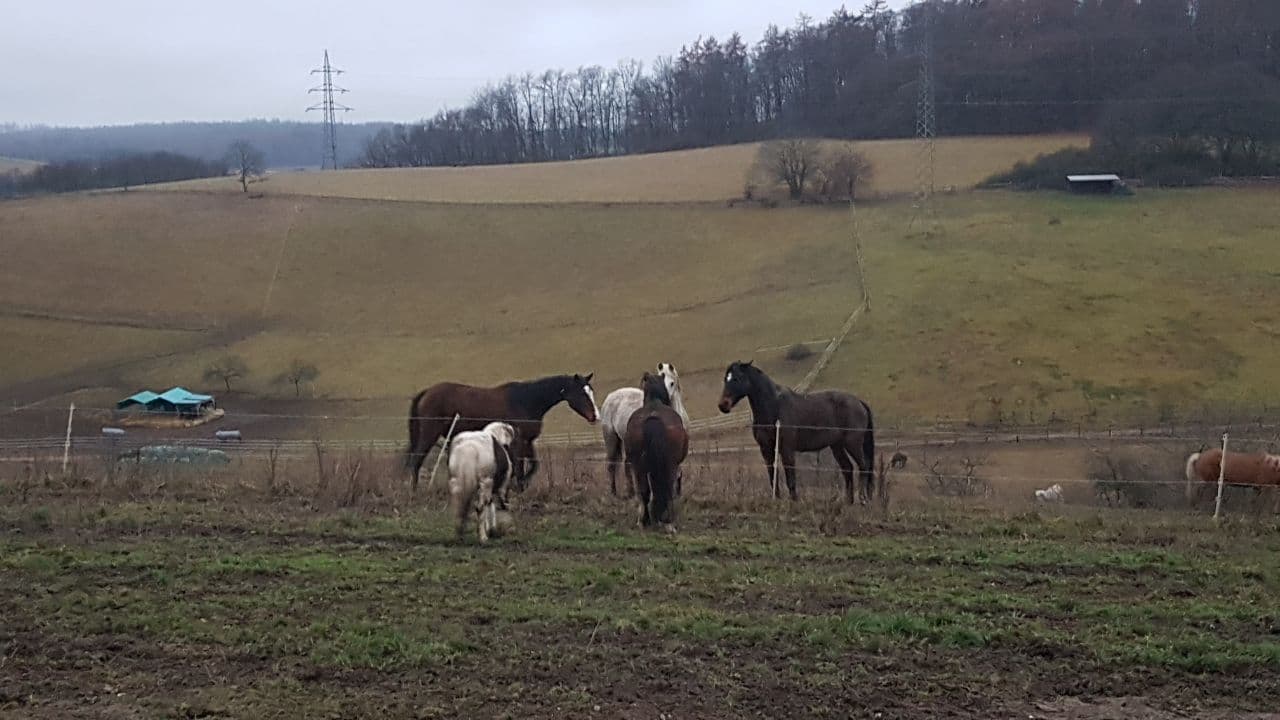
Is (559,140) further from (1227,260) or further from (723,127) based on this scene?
(1227,260)

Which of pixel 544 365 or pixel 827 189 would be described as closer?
pixel 544 365

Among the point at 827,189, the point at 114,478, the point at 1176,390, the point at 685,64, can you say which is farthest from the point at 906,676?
the point at 685,64

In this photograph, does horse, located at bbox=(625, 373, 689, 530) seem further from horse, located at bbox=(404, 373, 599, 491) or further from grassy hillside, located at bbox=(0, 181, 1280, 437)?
grassy hillside, located at bbox=(0, 181, 1280, 437)

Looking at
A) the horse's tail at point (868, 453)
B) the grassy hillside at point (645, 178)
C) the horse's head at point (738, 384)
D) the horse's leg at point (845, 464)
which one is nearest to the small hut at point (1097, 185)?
the grassy hillside at point (645, 178)

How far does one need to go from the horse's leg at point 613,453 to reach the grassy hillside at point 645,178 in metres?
44.9

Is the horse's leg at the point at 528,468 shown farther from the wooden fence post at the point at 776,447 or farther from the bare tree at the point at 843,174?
the bare tree at the point at 843,174

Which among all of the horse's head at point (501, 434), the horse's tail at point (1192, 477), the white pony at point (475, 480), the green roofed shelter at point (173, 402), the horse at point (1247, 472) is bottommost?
the green roofed shelter at point (173, 402)

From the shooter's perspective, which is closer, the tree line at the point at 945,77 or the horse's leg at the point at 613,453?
the horse's leg at the point at 613,453

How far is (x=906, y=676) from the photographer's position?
622cm

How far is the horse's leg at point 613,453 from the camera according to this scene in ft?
40.3

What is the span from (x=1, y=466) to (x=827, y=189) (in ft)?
148

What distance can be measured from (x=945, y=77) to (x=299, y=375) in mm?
48473

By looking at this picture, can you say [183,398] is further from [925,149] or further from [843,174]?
[925,149]

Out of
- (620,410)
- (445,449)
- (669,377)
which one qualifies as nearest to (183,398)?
(620,410)
